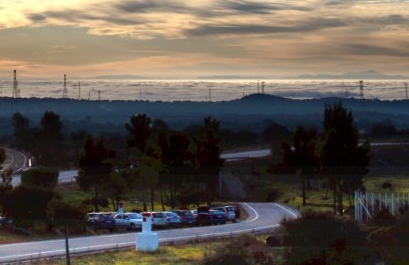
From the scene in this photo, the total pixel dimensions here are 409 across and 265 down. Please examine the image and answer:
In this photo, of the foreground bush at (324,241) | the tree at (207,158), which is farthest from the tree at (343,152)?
the foreground bush at (324,241)

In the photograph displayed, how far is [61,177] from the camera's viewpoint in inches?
2660

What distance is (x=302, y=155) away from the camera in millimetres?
58688

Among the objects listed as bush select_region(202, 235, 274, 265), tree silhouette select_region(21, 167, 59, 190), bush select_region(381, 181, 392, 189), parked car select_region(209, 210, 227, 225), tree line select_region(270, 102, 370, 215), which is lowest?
parked car select_region(209, 210, 227, 225)

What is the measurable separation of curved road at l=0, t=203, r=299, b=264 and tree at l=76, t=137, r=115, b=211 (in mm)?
8828

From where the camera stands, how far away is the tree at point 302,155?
2256 inches

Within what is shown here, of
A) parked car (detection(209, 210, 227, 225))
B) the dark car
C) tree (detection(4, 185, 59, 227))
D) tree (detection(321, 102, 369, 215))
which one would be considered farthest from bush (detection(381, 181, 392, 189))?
tree (detection(4, 185, 59, 227))

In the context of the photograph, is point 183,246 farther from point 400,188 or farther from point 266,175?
point 266,175

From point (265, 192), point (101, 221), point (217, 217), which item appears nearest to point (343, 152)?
point (217, 217)

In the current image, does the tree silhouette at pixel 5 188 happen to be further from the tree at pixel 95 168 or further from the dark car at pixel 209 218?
the dark car at pixel 209 218

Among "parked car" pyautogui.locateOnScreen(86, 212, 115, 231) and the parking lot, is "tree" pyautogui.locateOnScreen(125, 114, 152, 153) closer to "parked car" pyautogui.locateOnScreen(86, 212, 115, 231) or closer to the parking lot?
the parking lot

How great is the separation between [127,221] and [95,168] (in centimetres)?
997

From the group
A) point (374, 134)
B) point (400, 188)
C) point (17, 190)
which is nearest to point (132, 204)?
point (17, 190)

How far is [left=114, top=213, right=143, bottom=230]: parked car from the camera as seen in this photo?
41438mm

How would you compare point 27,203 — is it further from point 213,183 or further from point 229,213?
point 213,183
